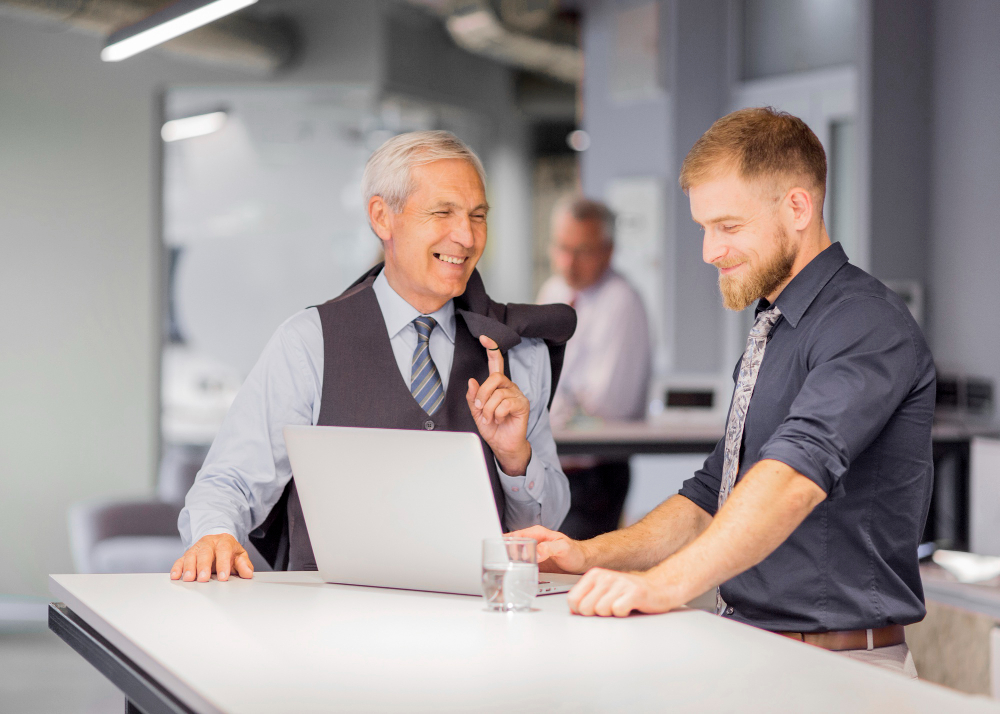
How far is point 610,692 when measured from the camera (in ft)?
4.07

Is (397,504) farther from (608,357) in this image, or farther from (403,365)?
(608,357)

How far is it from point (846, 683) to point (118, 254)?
522cm

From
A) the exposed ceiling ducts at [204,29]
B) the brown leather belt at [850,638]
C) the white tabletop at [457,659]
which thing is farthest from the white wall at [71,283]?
the brown leather belt at [850,638]

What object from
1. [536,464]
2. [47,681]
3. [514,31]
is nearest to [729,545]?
[536,464]

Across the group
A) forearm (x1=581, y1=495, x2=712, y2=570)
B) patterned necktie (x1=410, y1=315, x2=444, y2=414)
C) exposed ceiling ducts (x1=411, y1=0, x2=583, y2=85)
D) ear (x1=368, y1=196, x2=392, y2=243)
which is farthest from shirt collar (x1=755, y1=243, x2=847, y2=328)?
exposed ceiling ducts (x1=411, y1=0, x2=583, y2=85)

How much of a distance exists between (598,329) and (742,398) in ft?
11.4

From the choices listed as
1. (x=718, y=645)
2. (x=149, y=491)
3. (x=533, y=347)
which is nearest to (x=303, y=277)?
(x=149, y=491)

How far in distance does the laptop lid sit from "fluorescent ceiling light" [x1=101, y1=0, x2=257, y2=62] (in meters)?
2.82

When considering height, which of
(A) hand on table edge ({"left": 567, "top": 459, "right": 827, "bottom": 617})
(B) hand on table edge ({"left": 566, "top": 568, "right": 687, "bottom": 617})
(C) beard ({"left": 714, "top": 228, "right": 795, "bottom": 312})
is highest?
(C) beard ({"left": 714, "top": 228, "right": 795, "bottom": 312})

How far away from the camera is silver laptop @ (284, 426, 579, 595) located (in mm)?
1626

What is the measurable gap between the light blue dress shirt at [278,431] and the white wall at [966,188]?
3468mm

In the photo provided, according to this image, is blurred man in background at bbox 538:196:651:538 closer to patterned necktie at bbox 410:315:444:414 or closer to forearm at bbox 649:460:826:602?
patterned necktie at bbox 410:315:444:414

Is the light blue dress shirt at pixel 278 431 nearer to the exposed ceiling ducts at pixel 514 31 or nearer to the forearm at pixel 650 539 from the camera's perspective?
the forearm at pixel 650 539

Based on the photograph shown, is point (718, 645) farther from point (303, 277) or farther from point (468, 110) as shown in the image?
point (468, 110)
